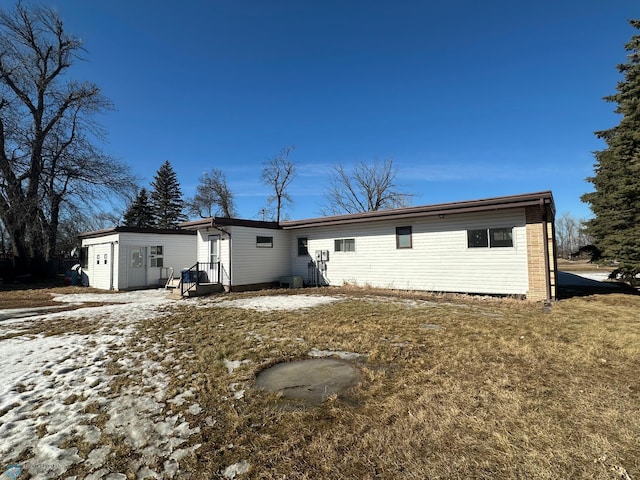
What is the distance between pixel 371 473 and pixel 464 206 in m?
9.99

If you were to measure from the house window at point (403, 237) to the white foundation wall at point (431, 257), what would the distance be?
0.53ft

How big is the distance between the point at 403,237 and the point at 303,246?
17.2 feet

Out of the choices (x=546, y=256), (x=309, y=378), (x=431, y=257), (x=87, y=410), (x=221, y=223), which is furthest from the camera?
(x=221, y=223)

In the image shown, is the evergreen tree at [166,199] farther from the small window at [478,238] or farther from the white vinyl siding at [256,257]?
the small window at [478,238]

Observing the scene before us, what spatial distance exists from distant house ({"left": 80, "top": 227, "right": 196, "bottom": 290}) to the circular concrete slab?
14.5 meters

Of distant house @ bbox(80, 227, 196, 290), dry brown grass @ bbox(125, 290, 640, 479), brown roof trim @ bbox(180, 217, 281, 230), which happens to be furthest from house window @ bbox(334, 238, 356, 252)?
distant house @ bbox(80, 227, 196, 290)

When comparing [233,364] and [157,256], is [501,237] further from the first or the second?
[157,256]

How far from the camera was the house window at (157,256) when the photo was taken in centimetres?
1684

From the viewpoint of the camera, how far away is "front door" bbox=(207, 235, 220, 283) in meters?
14.1

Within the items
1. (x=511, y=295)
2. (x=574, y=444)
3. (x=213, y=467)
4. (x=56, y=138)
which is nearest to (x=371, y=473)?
(x=213, y=467)

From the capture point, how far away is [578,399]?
3.18m

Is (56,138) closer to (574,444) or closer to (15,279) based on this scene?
(15,279)

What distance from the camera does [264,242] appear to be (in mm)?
15078


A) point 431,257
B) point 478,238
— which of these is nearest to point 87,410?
point 431,257
